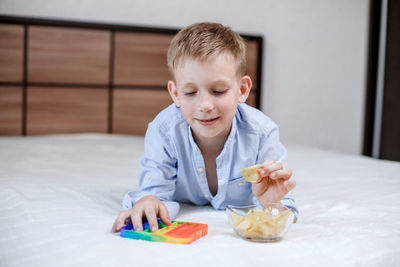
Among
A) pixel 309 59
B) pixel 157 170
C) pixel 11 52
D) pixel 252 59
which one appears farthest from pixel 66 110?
pixel 309 59

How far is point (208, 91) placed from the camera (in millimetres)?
1008

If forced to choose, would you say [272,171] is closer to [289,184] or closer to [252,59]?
[289,184]

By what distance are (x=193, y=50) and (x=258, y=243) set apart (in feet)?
1.52

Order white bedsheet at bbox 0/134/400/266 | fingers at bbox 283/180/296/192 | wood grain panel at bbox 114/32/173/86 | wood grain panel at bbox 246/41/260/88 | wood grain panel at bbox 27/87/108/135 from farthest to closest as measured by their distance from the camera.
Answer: wood grain panel at bbox 246/41/260/88 → wood grain panel at bbox 114/32/173/86 → wood grain panel at bbox 27/87/108/135 → fingers at bbox 283/180/296/192 → white bedsheet at bbox 0/134/400/266

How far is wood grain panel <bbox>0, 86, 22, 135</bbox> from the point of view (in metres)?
2.60

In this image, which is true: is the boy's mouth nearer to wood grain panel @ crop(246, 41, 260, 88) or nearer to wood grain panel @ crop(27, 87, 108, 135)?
wood grain panel @ crop(27, 87, 108, 135)

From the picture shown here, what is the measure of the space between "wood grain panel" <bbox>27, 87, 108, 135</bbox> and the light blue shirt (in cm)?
163

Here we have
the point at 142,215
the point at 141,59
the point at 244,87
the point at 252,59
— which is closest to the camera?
the point at 142,215

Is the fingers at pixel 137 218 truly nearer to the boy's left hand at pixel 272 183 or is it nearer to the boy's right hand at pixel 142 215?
the boy's right hand at pixel 142 215

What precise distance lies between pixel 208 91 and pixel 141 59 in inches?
76.5

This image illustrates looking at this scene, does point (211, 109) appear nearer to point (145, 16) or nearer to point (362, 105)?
point (145, 16)

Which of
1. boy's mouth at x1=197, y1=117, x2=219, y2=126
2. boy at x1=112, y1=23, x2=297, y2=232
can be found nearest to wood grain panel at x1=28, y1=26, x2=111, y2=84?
boy at x1=112, y1=23, x2=297, y2=232

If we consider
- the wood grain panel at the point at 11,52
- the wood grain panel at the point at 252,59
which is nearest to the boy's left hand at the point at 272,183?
the wood grain panel at the point at 11,52

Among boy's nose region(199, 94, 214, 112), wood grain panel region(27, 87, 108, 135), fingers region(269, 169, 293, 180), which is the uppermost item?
boy's nose region(199, 94, 214, 112)
